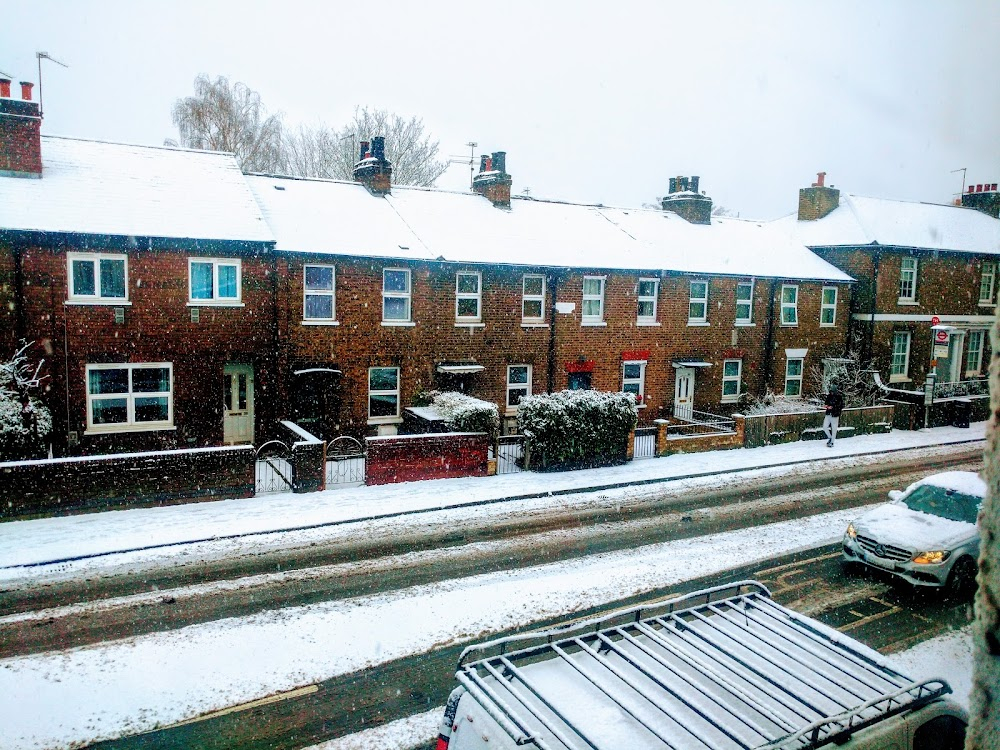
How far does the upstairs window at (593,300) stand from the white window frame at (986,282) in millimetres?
22608

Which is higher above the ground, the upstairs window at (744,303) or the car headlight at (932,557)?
the upstairs window at (744,303)

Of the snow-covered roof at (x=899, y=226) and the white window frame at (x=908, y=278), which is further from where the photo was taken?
the snow-covered roof at (x=899, y=226)

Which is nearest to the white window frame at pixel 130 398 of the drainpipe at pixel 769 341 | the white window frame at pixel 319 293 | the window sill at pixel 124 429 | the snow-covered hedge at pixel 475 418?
the window sill at pixel 124 429

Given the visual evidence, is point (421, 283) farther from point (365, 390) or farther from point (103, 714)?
point (103, 714)

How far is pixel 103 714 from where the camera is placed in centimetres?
794

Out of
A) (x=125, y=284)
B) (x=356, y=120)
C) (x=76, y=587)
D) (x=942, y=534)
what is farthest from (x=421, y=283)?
(x=356, y=120)

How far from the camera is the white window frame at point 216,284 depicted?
64.0ft

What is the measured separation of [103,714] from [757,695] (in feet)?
23.3

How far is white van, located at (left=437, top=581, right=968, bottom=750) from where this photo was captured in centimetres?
425

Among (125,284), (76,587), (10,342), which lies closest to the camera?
(76,587)

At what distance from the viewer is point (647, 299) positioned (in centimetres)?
2686

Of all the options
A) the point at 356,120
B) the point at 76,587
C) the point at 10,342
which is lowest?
the point at 76,587

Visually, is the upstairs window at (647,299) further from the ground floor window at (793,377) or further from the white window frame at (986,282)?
the white window frame at (986,282)

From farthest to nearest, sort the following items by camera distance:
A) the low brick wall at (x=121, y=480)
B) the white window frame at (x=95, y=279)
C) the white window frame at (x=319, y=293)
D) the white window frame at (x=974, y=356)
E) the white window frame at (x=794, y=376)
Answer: the white window frame at (x=974, y=356)
the white window frame at (x=794, y=376)
the white window frame at (x=319, y=293)
the white window frame at (x=95, y=279)
the low brick wall at (x=121, y=480)
